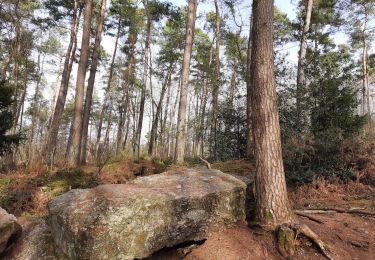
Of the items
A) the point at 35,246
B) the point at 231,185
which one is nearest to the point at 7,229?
the point at 35,246

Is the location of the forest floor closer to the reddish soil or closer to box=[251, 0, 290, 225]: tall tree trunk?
the reddish soil

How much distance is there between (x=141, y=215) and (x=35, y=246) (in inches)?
73.1

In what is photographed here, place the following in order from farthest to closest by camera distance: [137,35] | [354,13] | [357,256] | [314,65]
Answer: [137,35]
[354,13]
[314,65]
[357,256]

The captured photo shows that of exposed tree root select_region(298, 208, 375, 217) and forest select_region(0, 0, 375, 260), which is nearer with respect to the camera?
forest select_region(0, 0, 375, 260)

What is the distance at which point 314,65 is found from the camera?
30.0ft

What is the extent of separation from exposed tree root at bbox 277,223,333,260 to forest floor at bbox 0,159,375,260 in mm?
76

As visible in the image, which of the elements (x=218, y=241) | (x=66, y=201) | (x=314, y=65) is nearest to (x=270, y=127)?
(x=218, y=241)

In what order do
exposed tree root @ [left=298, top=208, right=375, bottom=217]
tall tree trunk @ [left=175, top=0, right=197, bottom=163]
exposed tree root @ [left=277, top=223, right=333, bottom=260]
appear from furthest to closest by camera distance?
1. tall tree trunk @ [left=175, top=0, right=197, bottom=163]
2. exposed tree root @ [left=298, top=208, right=375, bottom=217]
3. exposed tree root @ [left=277, top=223, right=333, bottom=260]

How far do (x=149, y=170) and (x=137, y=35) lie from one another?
15342mm

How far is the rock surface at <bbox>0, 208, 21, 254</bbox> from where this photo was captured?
438 centimetres

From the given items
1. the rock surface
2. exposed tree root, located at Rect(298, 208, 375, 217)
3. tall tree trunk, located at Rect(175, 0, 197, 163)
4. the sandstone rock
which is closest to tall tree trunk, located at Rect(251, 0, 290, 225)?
exposed tree root, located at Rect(298, 208, 375, 217)

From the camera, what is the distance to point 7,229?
4.45 meters

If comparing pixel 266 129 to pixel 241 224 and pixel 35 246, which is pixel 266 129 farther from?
pixel 35 246

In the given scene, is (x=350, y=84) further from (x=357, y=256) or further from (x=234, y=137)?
(x=357, y=256)
